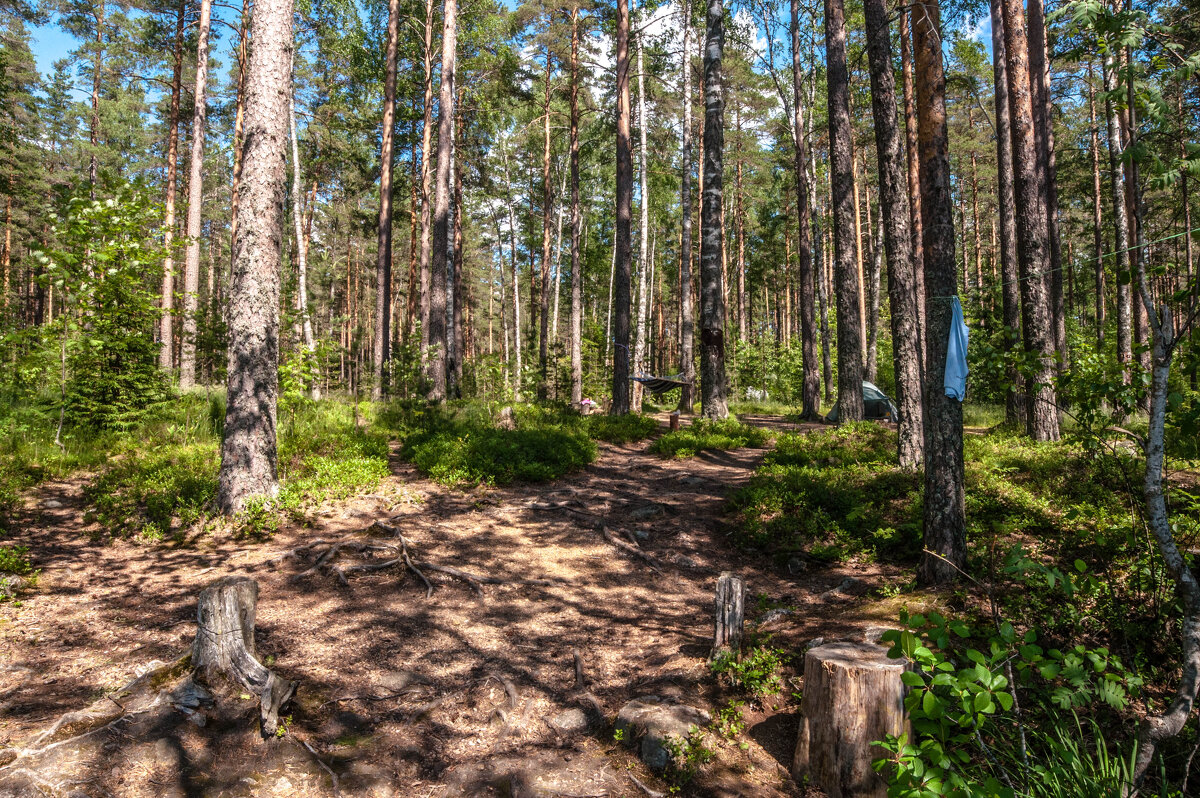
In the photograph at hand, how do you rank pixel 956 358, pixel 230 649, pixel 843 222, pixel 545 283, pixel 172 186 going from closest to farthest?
pixel 230 649 → pixel 956 358 → pixel 843 222 → pixel 172 186 → pixel 545 283

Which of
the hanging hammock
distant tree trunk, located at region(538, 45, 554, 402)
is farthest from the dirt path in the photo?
distant tree trunk, located at region(538, 45, 554, 402)

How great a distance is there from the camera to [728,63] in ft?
63.9

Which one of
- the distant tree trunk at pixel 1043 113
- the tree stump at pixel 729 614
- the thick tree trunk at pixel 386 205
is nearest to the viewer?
the tree stump at pixel 729 614

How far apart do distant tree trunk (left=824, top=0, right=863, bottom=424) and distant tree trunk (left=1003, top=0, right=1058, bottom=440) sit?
2282mm

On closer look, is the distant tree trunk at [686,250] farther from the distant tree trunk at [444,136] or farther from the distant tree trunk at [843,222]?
the distant tree trunk at [444,136]

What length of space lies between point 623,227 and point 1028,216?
7.34m

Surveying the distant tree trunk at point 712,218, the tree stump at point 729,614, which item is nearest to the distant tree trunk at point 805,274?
the distant tree trunk at point 712,218

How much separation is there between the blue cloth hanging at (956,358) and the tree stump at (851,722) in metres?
2.11

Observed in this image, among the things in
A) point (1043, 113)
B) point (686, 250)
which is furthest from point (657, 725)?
point (686, 250)

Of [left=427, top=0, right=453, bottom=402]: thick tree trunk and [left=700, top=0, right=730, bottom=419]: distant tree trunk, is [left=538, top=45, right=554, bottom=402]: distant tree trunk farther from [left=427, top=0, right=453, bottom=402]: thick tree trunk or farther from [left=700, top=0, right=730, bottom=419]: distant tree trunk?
[left=700, top=0, right=730, bottom=419]: distant tree trunk

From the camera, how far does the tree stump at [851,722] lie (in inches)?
110

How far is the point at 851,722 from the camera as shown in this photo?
284cm

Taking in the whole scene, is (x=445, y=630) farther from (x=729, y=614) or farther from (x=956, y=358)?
(x=956, y=358)

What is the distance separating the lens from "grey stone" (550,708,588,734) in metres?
3.45
